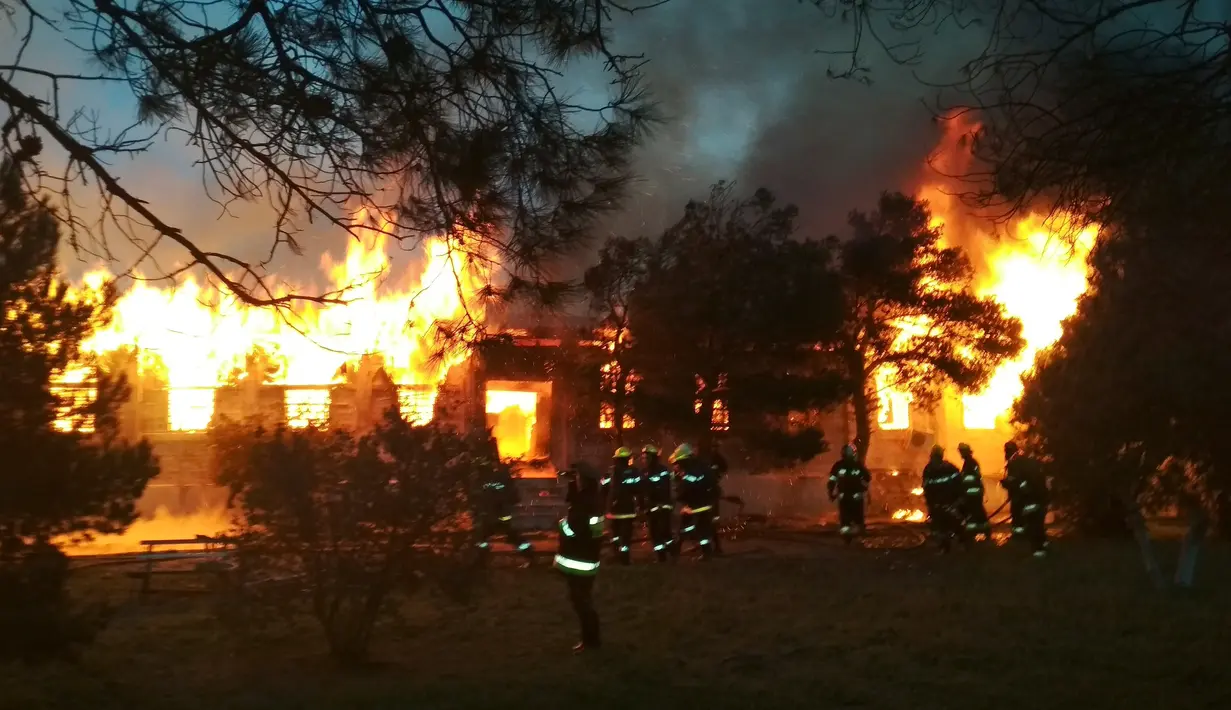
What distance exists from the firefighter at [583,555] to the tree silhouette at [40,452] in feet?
10.7

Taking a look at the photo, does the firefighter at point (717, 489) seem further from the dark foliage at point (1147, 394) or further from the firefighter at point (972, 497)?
the dark foliage at point (1147, 394)

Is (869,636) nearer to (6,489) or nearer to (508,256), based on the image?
(508,256)

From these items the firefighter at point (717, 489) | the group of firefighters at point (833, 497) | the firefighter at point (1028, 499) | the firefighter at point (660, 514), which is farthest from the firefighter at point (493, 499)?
the firefighter at point (1028, 499)

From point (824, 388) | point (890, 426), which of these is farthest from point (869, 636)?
point (890, 426)

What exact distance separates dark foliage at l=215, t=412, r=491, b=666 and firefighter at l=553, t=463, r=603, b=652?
3.27 feet

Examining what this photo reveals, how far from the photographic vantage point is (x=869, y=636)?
9383mm

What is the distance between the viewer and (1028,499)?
15633mm

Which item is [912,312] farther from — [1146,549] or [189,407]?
[189,407]

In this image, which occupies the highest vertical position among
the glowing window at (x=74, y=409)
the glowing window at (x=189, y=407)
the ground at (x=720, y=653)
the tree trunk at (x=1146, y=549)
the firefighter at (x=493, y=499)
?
the glowing window at (x=189, y=407)

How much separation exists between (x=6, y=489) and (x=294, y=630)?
11.2 feet

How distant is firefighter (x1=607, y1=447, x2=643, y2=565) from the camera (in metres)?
15.0

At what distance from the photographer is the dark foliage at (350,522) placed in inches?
306

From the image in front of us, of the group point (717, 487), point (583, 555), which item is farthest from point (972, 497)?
point (583, 555)

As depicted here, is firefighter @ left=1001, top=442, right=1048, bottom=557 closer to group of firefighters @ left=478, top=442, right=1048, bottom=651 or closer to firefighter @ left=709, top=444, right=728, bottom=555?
group of firefighters @ left=478, top=442, right=1048, bottom=651
